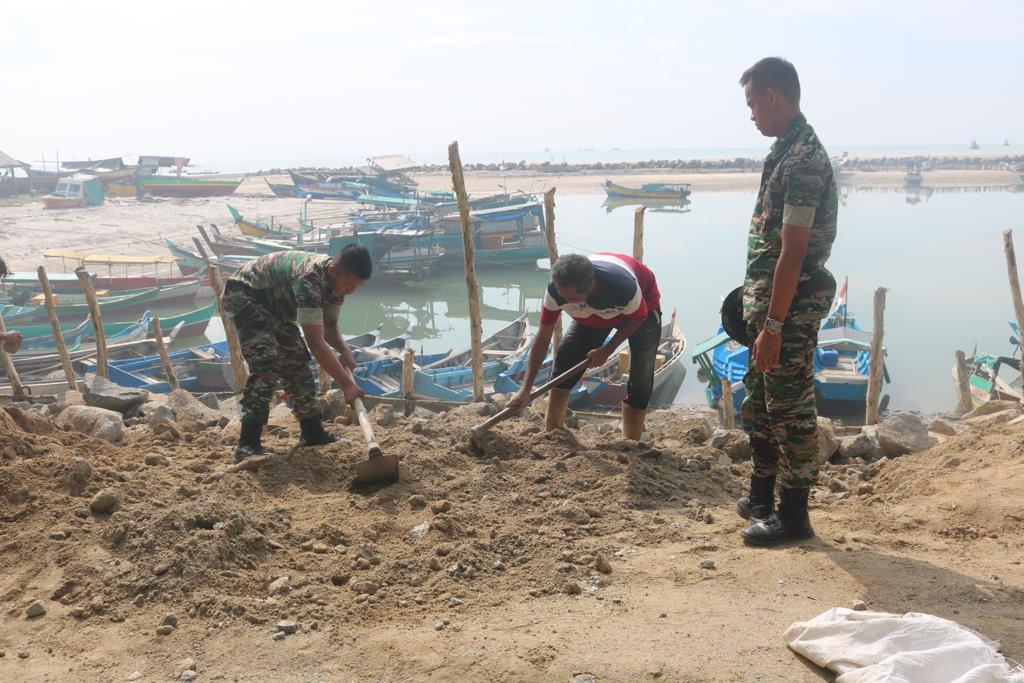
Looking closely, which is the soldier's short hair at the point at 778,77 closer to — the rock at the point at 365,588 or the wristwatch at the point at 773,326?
the wristwatch at the point at 773,326

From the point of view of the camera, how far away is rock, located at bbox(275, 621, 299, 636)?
3025mm

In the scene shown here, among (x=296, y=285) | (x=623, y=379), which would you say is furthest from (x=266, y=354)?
(x=623, y=379)

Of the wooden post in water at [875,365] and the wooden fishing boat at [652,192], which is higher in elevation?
the wooden fishing boat at [652,192]

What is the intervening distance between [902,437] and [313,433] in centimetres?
376

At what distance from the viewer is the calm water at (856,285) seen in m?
17.6

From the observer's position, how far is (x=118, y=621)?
3150 millimetres

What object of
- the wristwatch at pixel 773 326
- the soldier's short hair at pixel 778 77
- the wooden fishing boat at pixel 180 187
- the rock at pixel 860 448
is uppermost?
the wooden fishing boat at pixel 180 187

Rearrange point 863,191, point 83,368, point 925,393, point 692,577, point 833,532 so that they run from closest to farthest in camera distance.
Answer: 1. point 692,577
2. point 833,532
3. point 83,368
4. point 925,393
5. point 863,191

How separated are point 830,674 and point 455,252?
23992mm

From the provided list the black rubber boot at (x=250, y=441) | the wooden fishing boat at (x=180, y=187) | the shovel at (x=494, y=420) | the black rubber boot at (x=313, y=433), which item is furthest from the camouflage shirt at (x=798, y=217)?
the wooden fishing boat at (x=180, y=187)

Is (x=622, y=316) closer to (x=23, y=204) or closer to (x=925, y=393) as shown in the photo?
(x=925, y=393)

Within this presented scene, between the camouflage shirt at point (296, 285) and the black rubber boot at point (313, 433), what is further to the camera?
the black rubber boot at point (313, 433)

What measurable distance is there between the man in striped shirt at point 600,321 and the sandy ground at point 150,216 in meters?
23.9

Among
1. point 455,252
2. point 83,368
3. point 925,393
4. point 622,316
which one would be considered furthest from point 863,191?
point 622,316
